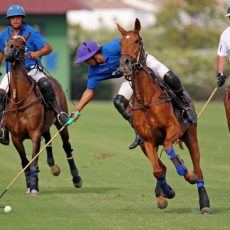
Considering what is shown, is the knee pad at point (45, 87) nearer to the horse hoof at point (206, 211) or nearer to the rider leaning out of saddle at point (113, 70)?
the rider leaning out of saddle at point (113, 70)

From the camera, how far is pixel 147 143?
43.0 feet

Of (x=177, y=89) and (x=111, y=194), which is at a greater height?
(x=177, y=89)

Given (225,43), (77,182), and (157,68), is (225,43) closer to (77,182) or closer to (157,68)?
(157,68)

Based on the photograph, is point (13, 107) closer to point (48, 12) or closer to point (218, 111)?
point (218, 111)

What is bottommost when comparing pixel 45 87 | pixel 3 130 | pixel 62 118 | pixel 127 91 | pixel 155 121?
pixel 3 130

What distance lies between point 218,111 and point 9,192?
2755cm

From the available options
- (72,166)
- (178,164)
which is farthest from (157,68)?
(72,166)

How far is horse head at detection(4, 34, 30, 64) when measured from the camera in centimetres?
1470

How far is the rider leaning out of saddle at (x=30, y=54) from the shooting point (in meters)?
15.4

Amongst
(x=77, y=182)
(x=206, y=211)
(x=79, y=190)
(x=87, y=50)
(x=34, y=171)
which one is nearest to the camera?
(x=206, y=211)

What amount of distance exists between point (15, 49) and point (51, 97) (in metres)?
1.30

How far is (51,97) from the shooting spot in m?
15.8

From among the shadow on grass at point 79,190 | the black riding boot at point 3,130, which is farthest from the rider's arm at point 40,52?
the shadow on grass at point 79,190

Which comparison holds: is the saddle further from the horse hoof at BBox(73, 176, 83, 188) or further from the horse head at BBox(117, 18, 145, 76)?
the horse hoof at BBox(73, 176, 83, 188)
